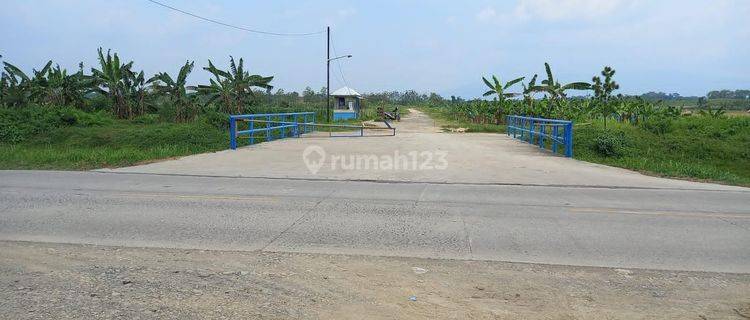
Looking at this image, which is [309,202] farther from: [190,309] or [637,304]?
[637,304]

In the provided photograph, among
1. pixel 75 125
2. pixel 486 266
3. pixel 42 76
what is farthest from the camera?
pixel 42 76

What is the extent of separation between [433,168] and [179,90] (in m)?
19.6

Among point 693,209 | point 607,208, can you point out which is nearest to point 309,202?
point 607,208

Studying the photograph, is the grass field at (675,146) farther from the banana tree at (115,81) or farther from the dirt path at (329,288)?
the banana tree at (115,81)

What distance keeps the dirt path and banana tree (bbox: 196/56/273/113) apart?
2271cm

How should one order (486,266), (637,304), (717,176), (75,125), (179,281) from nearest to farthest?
(637,304)
(179,281)
(486,266)
(717,176)
(75,125)

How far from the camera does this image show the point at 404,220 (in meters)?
7.42

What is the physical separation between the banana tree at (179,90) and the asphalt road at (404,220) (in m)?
18.2

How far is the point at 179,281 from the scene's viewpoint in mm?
4730

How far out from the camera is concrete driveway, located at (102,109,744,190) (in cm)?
1173

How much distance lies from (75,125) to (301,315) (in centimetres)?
2649

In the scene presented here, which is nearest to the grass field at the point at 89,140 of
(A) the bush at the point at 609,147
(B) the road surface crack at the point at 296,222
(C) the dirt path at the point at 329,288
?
(B) the road surface crack at the point at 296,222

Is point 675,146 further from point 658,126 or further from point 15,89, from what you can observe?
point 15,89

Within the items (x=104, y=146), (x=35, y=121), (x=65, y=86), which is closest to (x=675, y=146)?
(x=104, y=146)
